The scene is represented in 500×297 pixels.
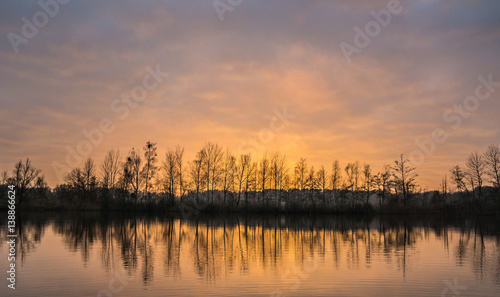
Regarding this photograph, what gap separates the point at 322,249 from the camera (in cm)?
2134

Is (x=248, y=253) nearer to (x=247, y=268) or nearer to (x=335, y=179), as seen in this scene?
(x=247, y=268)

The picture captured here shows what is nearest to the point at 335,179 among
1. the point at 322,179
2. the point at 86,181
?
the point at 322,179

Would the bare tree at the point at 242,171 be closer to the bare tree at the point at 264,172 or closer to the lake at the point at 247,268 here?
the bare tree at the point at 264,172

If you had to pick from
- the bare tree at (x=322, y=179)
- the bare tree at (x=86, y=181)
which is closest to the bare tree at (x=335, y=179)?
the bare tree at (x=322, y=179)

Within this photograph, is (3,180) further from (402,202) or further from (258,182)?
(402,202)

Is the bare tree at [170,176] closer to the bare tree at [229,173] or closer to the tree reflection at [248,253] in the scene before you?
the bare tree at [229,173]

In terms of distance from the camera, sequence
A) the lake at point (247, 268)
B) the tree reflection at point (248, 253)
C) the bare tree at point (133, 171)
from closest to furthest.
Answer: the lake at point (247, 268) → the tree reflection at point (248, 253) → the bare tree at point (133, 171)

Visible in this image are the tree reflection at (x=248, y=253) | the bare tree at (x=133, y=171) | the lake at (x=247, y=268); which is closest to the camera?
the lake at (x=247, y=268)

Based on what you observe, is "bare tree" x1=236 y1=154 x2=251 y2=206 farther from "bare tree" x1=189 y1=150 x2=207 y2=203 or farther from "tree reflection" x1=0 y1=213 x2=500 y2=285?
"tree reflection" x1=0 y1=213 x2=500 y2=285

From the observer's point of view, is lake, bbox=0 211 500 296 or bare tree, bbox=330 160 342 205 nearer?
lake, bbox=0 211 500 296

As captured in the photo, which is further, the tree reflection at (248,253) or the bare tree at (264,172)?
the bare tree at (264,172)

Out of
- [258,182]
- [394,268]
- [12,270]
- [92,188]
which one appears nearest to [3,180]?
[92,188]

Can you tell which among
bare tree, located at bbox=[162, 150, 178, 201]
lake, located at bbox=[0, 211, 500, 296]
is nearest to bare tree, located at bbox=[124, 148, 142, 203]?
bare tree, located at bbox=[162, 150, 178, 201]

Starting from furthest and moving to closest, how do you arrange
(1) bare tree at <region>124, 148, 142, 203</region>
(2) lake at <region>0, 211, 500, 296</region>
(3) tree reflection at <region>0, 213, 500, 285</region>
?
(1) bare tree at <region>124, 148, 142, 203</region> < (3) tree reflection at <region>0, 213, 500, 285</region> < (2) lake at <region>0, 211, 500, 296</region>
